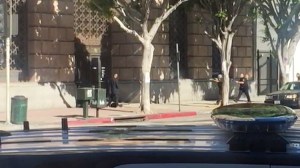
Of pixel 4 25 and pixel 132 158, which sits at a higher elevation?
pixel 4 25

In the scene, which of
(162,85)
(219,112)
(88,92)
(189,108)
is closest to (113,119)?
(88,92)

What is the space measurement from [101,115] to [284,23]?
12.8 metres

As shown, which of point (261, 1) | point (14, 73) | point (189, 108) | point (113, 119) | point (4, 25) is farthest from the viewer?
point (261, 1)

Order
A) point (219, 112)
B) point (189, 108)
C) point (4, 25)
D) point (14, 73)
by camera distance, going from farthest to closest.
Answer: point (189, 108), point (14, 73), point (4, 25), point (219, 112)

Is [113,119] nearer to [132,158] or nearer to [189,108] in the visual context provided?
[189,108]

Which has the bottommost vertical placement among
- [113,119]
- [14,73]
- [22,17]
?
[113,119]

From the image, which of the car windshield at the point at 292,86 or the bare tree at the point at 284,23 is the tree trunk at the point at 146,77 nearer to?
the car windshield at the point at 292,86

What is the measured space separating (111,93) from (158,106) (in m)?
2.33

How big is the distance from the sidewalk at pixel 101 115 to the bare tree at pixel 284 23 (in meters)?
5.47

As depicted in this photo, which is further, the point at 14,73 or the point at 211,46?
the point at 211,46

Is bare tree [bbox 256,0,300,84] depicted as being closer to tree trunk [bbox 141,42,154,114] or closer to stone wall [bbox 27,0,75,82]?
tree trunk [bbox 141,42,154,114]

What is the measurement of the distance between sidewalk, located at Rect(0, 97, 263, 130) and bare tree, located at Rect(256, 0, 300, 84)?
5.47 m

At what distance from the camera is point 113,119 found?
2027 cm

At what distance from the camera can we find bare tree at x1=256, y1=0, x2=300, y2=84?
2956 centimetres
